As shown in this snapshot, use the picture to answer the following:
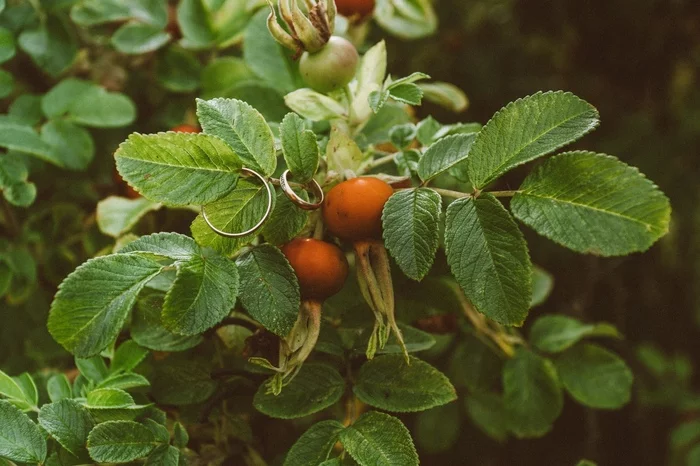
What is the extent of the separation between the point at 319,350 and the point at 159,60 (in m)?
0.55

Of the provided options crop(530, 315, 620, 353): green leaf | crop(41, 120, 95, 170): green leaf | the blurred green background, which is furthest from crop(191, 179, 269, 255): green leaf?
the blurred green background

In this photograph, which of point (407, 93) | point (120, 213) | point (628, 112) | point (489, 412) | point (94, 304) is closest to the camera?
point (94, 304)

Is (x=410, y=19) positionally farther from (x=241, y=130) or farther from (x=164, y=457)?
(x=164, y=457)

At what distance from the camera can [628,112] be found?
173 centimetres

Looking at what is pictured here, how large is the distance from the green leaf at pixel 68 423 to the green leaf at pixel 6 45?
46cm

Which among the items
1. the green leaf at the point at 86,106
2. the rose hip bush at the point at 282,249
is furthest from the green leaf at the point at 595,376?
the green leaf at the point at 86,106

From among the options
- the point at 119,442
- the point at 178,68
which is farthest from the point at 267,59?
the point at 119,442

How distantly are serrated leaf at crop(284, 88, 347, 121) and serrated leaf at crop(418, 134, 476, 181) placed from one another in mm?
135

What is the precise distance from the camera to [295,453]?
572 millimetres

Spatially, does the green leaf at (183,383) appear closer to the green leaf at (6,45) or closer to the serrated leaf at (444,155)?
the serrated leaf at (444,155)

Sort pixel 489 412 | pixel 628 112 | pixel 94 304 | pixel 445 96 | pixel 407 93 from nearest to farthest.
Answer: pixel 94 304 < pixel 407 93 < pixel 445 96 < pixel 489 412 < pixel 628 112

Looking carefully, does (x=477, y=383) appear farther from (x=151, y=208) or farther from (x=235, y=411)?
(x=151, y=208)

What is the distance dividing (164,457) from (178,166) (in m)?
0.25

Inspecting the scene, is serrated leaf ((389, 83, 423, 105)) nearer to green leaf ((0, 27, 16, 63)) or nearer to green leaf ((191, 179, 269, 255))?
green leaf ((191, 179, 269, 255))
